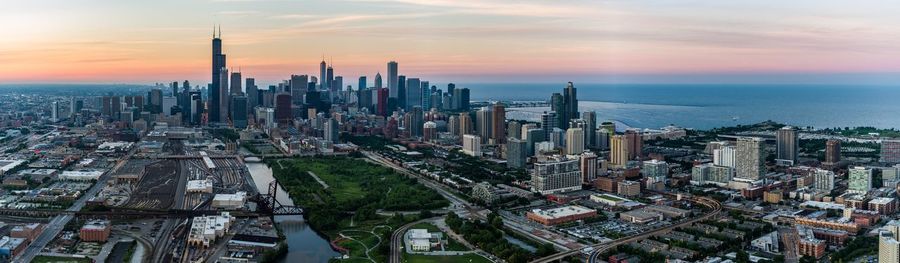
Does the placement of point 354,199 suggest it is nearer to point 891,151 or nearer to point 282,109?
point 891,151

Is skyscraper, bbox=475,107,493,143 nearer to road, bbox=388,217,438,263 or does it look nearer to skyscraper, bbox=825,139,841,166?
skyscraper, bbox=825,139,841,166

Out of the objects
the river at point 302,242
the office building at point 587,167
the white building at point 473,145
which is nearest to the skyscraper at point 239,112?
the white building at point 473,145

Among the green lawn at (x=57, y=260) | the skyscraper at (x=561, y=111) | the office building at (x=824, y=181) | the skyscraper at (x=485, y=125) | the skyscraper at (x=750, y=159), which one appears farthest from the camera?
the skyscraper at (x=561, y=111)

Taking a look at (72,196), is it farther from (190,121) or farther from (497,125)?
(190,121)

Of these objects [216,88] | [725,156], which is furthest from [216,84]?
[725,156]

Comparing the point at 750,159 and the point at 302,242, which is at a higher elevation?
the point at 750,159

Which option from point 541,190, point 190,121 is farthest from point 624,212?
point 190,121

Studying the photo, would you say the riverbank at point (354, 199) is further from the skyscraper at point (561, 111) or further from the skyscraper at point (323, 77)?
the skyscraper at point (323, 77)
